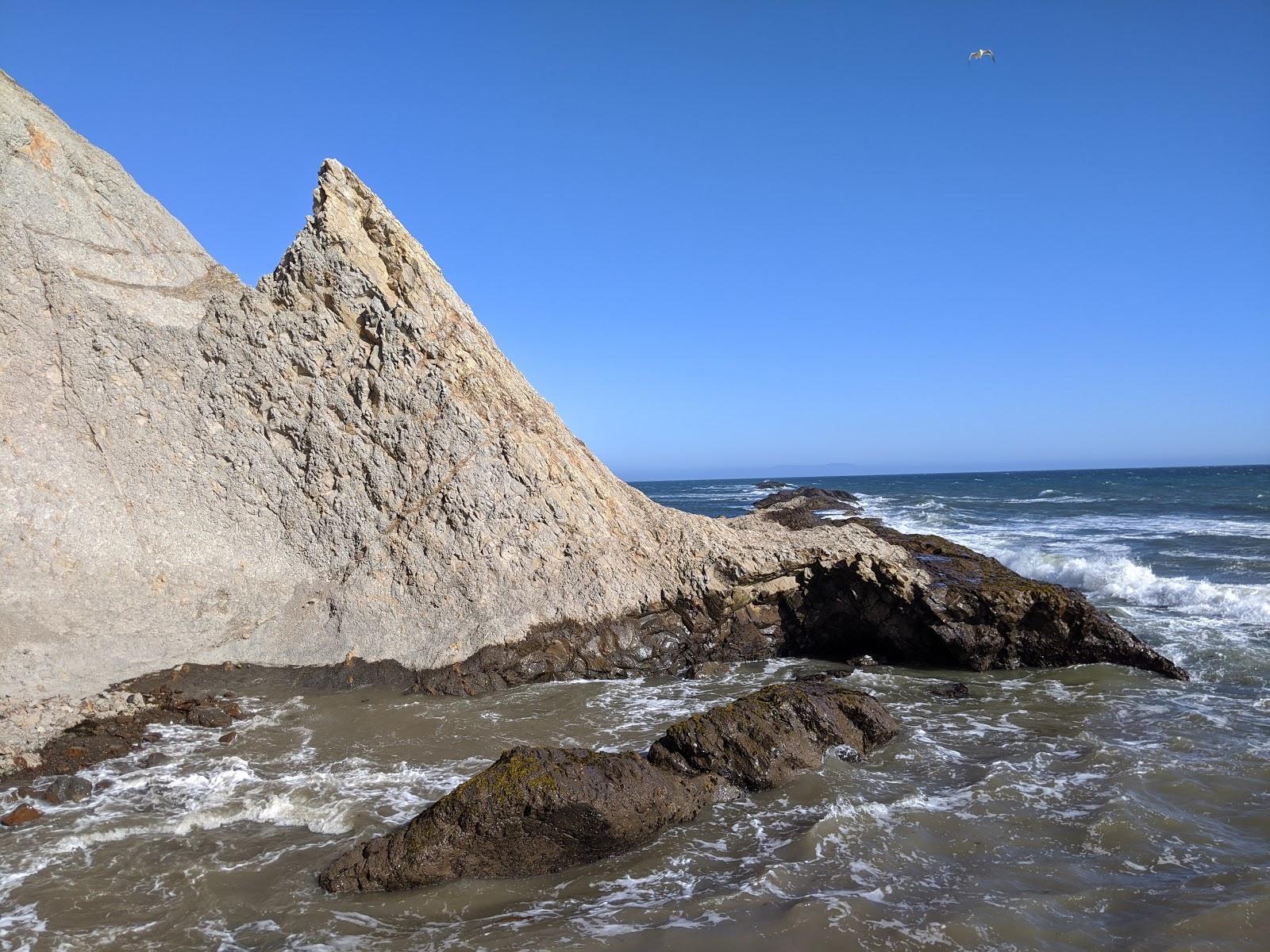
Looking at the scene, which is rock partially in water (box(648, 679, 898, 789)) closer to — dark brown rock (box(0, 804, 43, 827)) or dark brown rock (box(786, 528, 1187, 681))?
dark brown rock (box(786, 528, 1187, 681))

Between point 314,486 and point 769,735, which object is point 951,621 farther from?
point 314,486

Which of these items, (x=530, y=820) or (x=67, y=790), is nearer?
(x=530, y=820)

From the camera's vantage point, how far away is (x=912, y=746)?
342 inches

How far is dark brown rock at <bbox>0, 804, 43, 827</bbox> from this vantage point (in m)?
6.82

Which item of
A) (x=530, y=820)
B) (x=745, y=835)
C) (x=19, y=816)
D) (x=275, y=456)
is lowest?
(x=745, y=835)

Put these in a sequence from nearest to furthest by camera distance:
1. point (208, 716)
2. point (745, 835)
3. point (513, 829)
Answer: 1. point (513, 829)
2. point (745, 835)
3. point (208, 716)

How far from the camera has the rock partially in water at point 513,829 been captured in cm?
584

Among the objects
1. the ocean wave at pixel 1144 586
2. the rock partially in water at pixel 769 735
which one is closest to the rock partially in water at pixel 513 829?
the rock partially in water at pixel 769 735

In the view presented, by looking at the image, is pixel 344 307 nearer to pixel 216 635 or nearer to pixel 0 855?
pixel 216 635

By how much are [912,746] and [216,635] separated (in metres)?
10.3

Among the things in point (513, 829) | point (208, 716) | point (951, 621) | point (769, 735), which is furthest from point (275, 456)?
point (951, 621)

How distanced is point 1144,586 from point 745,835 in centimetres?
1698

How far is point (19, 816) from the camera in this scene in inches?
271

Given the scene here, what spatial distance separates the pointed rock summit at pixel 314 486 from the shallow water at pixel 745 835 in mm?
1464
